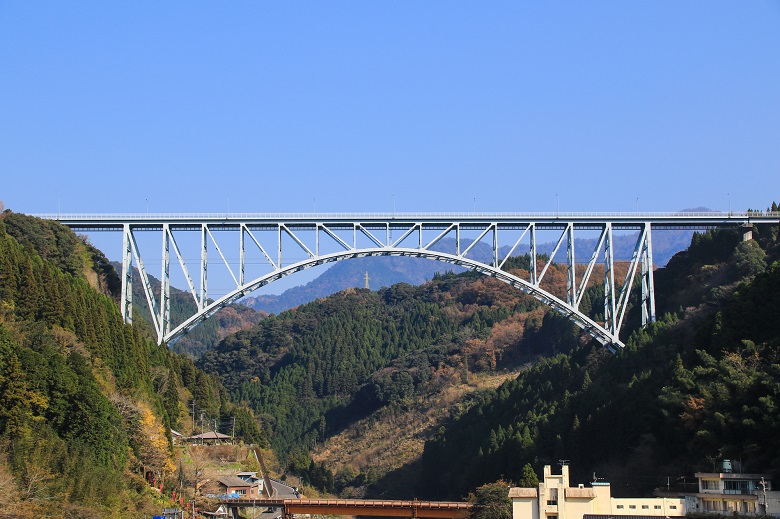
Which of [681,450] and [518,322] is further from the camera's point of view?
[518,322]

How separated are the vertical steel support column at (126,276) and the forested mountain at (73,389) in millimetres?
1232

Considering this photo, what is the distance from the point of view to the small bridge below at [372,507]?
176ft

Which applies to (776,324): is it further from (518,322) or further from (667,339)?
(518,322)

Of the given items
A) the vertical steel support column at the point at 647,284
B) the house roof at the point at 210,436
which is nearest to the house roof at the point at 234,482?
the house roof at the point at 210,436

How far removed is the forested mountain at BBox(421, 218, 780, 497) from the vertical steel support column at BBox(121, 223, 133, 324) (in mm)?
18924

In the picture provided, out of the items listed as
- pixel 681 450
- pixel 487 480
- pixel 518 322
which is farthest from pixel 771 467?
pixel 518 322

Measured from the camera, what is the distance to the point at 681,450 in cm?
4950

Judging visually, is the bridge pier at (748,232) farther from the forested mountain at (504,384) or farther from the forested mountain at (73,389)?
the forested mountain at (73,389)

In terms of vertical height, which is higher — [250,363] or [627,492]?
[250,363]

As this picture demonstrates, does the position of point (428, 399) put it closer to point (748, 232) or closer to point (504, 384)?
point (504, 384)

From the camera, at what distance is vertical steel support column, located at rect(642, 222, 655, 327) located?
63375mm

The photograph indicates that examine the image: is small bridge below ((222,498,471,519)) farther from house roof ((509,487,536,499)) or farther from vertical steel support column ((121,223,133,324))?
vertical steel support column ((121,223,133,324))

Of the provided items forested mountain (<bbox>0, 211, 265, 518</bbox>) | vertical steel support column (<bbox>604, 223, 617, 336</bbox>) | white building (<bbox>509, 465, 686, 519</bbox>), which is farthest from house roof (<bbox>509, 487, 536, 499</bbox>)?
vertical steel support column (<bbox>604, 223, 617, 336</bbox>)

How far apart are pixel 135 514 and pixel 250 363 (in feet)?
231
